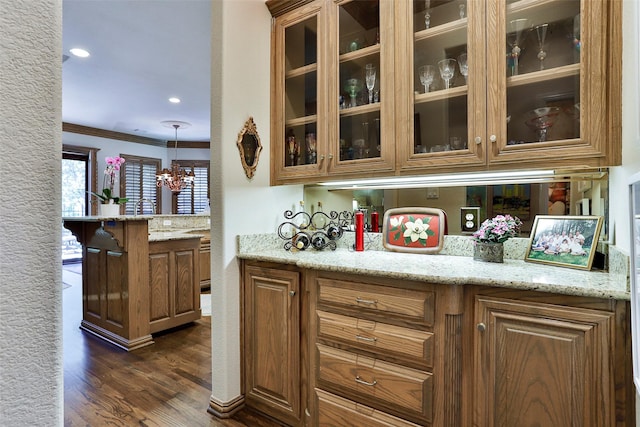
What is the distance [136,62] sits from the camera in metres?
3.85

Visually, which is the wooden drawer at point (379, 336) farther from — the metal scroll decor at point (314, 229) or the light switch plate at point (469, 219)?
the light switch plate at point (469, 219)

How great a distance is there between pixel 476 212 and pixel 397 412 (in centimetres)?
112

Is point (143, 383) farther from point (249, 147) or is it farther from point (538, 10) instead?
point (538, 10)

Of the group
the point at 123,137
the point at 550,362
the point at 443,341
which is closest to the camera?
the point at 550,362

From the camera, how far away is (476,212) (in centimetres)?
182

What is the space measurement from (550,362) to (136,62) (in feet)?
15.4

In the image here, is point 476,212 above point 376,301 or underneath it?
above

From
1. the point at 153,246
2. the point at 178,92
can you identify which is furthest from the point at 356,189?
the point at 178,92

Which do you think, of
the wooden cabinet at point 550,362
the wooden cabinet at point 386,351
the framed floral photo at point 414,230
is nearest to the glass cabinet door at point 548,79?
the framed floral photo at point 414,230

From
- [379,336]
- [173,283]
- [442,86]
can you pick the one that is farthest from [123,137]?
[379,336]

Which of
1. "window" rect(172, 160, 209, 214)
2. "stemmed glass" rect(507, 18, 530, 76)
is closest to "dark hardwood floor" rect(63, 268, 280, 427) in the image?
"stemmed glass" rect(507, 18, 530, 76)

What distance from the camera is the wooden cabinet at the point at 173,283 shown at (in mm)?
3148

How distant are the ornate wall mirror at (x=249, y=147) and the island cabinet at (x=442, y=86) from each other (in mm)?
149

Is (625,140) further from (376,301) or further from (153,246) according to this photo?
(153,246)
